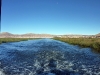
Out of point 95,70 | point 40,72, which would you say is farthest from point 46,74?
point 95,70

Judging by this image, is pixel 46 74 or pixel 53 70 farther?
pixel 53 70

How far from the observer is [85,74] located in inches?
355

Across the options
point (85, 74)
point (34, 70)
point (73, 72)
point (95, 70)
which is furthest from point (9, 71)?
point (95, 70)

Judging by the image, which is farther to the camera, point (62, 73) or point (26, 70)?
point (26, 70)

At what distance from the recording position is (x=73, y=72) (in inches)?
362

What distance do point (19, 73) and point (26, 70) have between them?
1.98 ft

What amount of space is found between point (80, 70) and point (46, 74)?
226 centimetres

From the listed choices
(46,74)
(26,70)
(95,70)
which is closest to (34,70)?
(26,70)

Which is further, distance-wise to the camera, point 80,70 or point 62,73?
point 80,70

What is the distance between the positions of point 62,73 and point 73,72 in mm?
774

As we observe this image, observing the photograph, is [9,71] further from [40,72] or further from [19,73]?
[40,72]

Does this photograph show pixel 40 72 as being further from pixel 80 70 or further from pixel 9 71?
pixel 80 70

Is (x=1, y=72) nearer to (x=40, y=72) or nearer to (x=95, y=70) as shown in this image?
(x=40, y=72)

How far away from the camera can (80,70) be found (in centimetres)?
964
